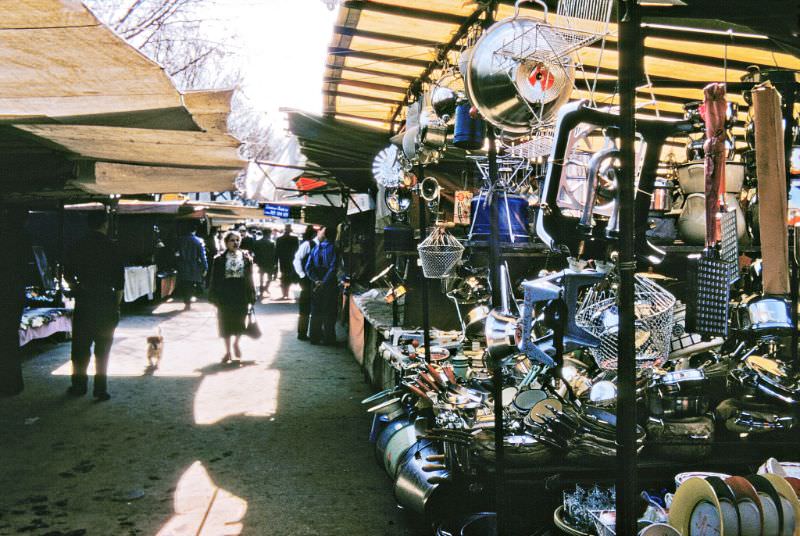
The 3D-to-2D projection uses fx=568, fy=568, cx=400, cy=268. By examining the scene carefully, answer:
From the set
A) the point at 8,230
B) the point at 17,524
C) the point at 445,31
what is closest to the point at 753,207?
the point at 445,31

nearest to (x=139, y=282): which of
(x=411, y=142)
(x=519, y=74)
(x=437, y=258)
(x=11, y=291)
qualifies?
(x=11, y=291)

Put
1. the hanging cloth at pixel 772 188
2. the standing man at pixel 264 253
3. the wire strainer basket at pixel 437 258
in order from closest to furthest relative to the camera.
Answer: the hanging cloth at pixel 772 188 < the wire strainer basket at pixel 437 258 < the standing man at pixel 264 253

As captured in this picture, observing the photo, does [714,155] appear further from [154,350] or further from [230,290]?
[154,350]

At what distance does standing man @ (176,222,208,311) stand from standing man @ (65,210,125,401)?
320 inches

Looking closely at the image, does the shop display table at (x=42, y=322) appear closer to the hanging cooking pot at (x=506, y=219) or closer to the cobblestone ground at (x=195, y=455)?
the cobblestone ground at (x=195, y=455)

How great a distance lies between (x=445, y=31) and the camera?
5.42 metres

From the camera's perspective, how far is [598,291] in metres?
2.36

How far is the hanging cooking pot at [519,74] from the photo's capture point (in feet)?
7.21

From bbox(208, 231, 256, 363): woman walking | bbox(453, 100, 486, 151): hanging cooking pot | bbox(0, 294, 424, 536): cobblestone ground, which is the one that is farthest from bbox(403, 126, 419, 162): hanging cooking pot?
bbox(208, 231, 256, 363): woman walking

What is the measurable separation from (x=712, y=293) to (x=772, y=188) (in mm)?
735

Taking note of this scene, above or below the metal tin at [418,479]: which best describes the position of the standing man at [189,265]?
above

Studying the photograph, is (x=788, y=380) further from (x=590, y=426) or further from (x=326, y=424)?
(x=326, y=424)

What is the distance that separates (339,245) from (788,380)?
A: 10.1 meters

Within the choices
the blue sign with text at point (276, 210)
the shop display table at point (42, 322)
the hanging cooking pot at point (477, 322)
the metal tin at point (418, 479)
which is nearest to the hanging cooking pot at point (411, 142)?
the hanging cooking pot at point (477, 322)
